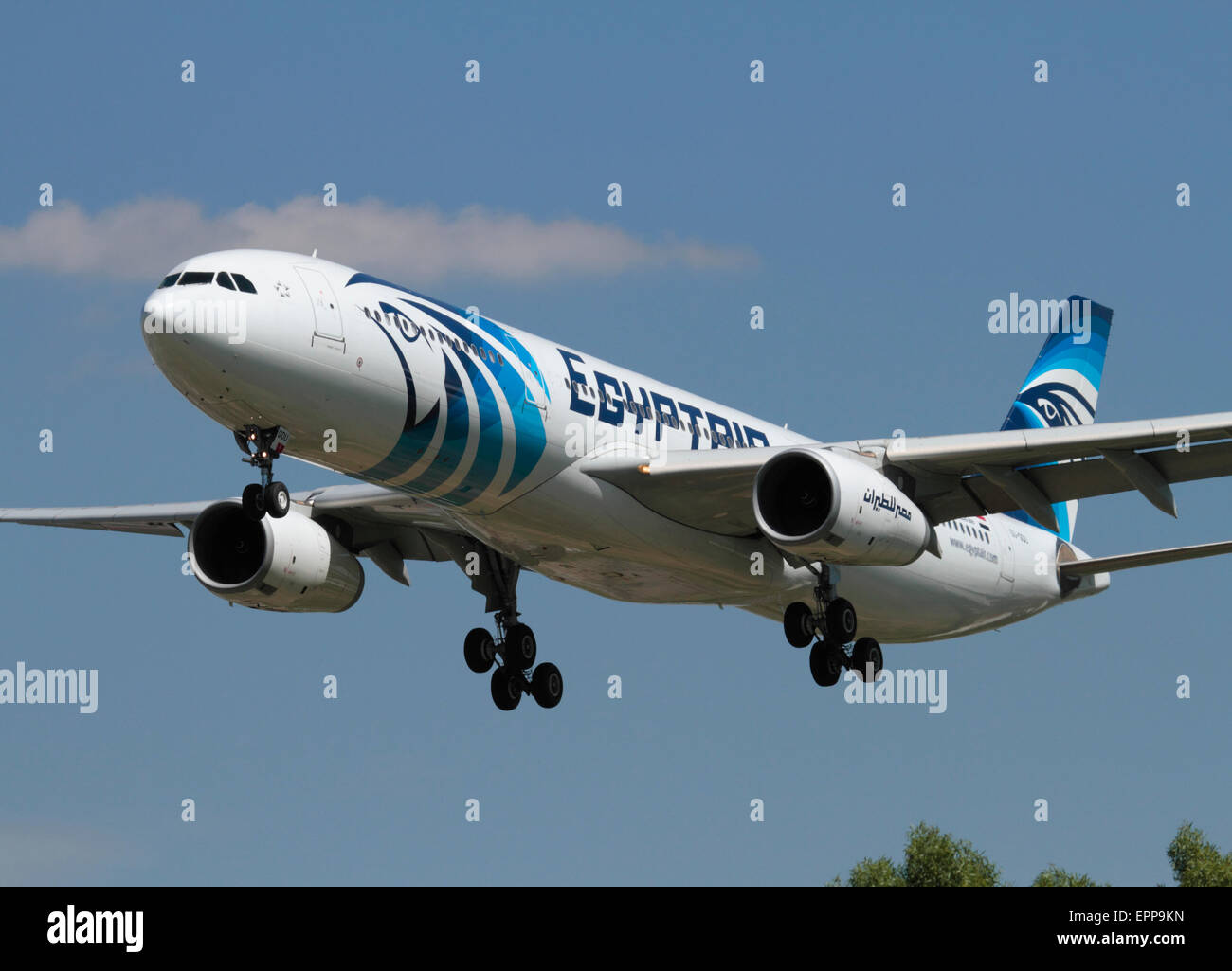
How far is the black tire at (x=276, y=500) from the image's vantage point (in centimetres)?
2547

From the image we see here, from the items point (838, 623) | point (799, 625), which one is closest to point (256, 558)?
point (799, 625)

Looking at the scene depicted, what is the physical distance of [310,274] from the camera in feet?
84.8

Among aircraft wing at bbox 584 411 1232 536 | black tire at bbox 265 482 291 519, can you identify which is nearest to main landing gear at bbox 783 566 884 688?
aircraft wing at bbox 584 411 1232 536

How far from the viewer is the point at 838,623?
3183cm

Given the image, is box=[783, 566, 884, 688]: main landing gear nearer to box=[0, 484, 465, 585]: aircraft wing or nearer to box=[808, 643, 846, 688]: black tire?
box=[808, 643, 846, 688]: black tire

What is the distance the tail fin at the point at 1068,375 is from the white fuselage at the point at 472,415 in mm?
10003

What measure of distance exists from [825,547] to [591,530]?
3.69 metres

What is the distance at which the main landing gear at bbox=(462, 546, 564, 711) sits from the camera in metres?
33.9

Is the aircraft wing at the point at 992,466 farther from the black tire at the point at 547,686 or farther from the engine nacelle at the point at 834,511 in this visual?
the black tire at the point at 547,686

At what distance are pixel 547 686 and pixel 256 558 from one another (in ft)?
19.0

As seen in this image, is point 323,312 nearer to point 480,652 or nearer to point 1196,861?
point 480,652

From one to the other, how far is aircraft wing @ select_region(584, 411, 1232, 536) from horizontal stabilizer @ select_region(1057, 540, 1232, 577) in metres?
1.49
